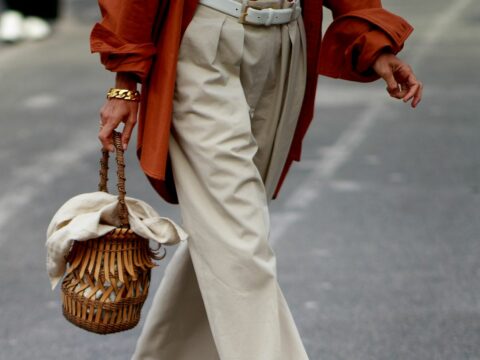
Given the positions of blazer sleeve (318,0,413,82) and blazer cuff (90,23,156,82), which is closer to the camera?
blazer cuff (90,23,156,82)

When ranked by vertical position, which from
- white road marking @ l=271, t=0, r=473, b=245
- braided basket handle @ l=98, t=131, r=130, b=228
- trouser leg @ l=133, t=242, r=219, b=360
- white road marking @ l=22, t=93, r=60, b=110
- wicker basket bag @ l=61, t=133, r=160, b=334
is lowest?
white road marking @ l=22, t=93, r=60, b=110

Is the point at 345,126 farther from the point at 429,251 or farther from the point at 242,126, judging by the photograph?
the point at 242,126

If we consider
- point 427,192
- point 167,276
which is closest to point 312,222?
point 427,192

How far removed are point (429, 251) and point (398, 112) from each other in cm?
433

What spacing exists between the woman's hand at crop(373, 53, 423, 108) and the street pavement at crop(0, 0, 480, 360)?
4.05 feet

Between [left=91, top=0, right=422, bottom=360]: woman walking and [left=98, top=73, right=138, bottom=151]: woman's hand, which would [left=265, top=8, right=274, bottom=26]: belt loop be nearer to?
[left=91, top=0, right=422, bottom=360]: woman walking

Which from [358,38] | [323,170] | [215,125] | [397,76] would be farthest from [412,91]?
[323,170]

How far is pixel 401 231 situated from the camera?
6.99 meters

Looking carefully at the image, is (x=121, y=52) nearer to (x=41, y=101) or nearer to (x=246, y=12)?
(x=246, y=12)

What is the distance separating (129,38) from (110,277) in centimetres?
70

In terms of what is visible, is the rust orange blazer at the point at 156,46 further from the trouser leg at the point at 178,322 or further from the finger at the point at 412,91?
the trouser leg at the point at 178,322

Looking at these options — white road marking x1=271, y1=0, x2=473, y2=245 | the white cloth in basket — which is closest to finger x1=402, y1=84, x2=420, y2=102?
the white cloth in basket

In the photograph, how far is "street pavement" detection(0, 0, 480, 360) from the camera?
539 cm

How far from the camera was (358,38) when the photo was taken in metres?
4.23
